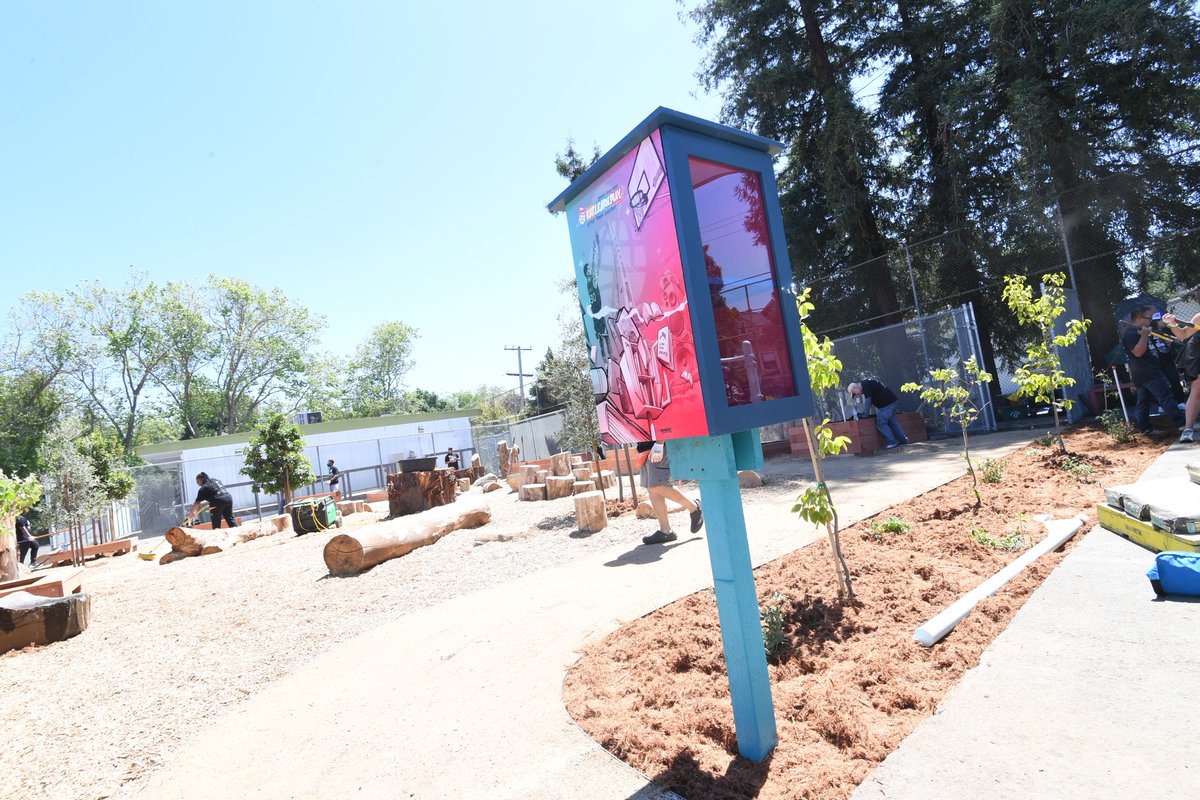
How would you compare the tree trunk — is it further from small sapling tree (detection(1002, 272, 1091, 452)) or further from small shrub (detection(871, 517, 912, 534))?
small sapling tree (detection(1002, 272, 1091, 452))

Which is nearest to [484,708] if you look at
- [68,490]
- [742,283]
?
[742,283]

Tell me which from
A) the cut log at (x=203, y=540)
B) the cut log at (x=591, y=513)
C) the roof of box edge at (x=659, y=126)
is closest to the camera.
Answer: the roof of box edge at (x=659, y=126)

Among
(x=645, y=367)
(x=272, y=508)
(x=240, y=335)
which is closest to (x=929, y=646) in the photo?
(x=645, y=367)

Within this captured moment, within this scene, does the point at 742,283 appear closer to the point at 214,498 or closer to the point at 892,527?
the point at 892,527

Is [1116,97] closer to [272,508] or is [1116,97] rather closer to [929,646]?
[929,646]

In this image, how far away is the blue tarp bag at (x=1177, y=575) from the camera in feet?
8.98

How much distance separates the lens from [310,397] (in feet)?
150

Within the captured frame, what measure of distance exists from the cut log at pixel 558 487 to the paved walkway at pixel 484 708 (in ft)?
20.8

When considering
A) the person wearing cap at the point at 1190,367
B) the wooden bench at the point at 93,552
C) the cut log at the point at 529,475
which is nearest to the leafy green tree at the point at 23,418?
the wooden bench at the point at 93,552

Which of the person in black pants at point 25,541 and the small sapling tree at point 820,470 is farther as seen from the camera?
the person in black pants at point 25,541

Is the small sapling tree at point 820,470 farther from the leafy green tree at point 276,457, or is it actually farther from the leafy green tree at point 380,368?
the leafy green tree at point 380,368

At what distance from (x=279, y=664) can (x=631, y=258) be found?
12.8ft

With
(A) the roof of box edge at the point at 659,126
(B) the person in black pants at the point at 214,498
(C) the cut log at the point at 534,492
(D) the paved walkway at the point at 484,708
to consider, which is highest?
(A) the roof of box edge at the point at 659,126

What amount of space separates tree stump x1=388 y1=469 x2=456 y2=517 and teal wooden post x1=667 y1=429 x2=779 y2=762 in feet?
36.7
